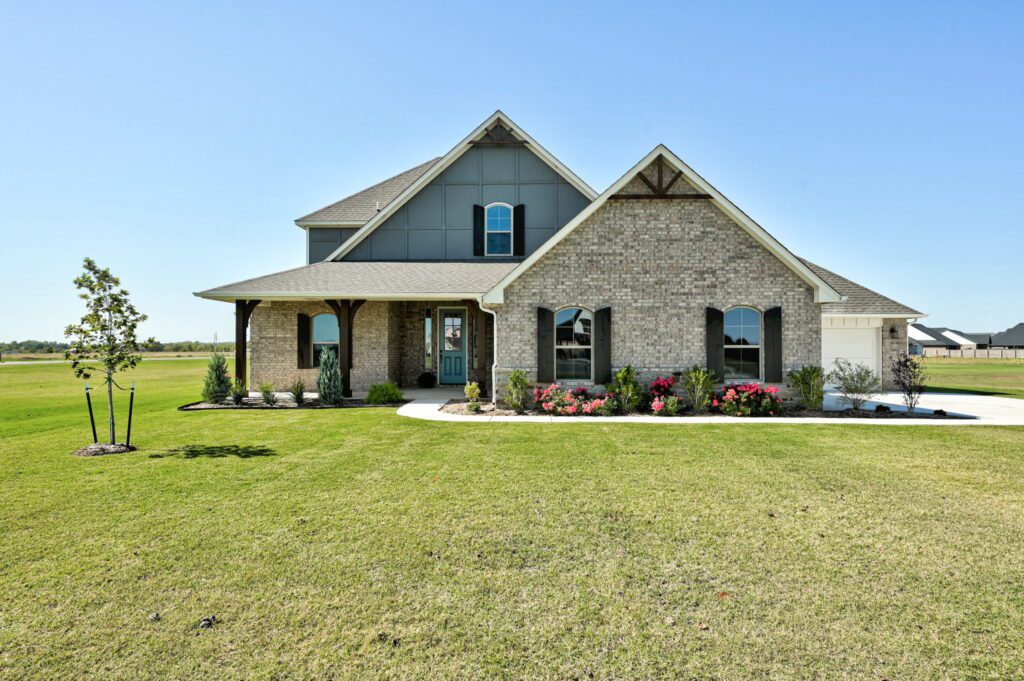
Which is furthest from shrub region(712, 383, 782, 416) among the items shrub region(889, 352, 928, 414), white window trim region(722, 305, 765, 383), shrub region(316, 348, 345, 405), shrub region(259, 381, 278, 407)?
shrub region(259, 381, 278, 407)

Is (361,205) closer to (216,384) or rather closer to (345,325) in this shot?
(345,325)

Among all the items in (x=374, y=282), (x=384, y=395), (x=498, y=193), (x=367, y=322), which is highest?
(x=498, y=193)

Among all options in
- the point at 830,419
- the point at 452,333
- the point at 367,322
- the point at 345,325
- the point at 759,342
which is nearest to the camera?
the point at 830,419

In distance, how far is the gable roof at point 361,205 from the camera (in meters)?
20.3

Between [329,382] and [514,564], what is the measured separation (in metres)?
11.4

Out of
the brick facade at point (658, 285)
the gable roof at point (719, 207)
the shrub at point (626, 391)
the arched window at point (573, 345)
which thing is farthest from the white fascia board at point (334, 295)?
the shrub at point (626, 391)

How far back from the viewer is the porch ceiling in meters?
14.5

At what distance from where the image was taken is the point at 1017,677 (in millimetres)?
2949

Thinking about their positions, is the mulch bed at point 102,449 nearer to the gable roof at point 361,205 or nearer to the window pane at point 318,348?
the window pane at point 318,348

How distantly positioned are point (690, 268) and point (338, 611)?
11.7 metres

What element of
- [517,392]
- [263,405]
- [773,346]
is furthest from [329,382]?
[773,346]

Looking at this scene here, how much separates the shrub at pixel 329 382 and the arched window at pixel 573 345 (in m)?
6.20

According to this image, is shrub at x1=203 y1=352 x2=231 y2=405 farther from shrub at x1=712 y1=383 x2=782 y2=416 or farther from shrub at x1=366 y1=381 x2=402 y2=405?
shrub at x1=712 y1=383 x2=782 y2=416

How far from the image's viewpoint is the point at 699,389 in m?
12.4
